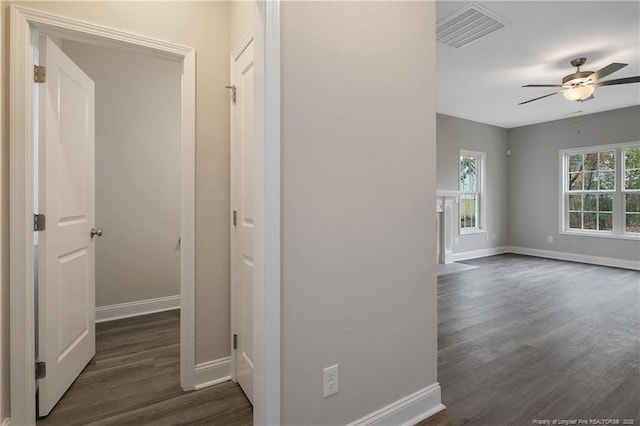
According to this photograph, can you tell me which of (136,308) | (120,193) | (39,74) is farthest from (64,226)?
(136,308)

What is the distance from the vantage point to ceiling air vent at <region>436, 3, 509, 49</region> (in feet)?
9.26

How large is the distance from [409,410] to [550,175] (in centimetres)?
669

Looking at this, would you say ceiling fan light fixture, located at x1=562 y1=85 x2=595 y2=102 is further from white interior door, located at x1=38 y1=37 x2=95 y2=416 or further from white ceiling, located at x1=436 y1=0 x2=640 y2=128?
white interior door, located at x1=38 y1=37 x2=95 y2=416

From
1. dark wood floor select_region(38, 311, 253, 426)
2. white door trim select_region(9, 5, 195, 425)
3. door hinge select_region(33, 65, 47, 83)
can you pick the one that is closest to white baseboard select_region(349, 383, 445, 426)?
dark wood floor select_region(38, 311, 253, 426)

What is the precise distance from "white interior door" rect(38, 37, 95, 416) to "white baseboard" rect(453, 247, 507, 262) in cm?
590

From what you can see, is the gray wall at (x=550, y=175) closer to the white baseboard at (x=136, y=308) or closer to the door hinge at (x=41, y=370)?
the white baseboard at (x=136, y=308)

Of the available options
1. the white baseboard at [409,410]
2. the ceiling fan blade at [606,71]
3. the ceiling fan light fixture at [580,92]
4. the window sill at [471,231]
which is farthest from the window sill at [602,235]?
the white baseboard at [409,410]

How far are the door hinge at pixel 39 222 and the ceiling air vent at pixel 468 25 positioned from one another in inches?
131

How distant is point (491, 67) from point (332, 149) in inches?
141

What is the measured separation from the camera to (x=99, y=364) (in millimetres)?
2332

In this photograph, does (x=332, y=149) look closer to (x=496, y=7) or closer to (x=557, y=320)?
(x=496, y=7)

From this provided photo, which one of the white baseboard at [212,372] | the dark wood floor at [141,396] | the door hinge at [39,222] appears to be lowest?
the dark wood floor at [141,396]

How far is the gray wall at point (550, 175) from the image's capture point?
18.7ft

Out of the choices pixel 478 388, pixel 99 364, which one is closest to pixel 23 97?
pixel 99 364
